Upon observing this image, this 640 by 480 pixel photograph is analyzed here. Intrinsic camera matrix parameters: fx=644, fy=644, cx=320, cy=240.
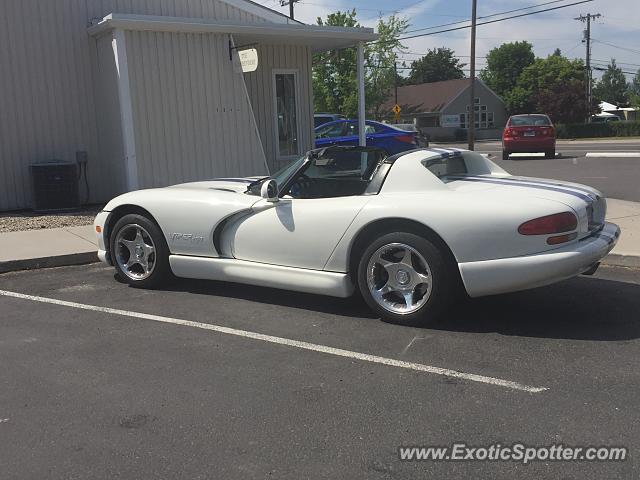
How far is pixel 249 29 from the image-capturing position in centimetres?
1109

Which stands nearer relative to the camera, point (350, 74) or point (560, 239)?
point (560, 239)

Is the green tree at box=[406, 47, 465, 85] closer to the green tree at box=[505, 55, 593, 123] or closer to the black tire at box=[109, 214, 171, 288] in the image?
the green tree at box=[505, 55, 593, 123]

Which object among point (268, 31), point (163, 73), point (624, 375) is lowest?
point (624, 375)

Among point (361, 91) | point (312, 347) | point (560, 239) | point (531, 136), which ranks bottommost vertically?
point (312, 347)

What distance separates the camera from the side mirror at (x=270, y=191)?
5.23m

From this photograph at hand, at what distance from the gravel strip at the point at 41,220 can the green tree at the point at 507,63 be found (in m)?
77.0

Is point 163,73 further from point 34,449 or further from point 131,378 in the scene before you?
point 34,449

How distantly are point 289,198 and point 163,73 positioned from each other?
6.35 metres

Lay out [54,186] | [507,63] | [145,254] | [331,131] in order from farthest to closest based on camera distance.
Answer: [507,63]
[331,131]
[54,186]
[145,254]

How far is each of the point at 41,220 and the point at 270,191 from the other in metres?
A: 6.30

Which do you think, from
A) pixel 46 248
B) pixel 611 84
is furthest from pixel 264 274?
pixel 611 84

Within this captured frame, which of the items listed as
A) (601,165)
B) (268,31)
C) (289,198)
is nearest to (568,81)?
(601,165)

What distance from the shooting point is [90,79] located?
11500 millimetres

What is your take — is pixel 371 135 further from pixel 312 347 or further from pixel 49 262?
pixel 312 347
